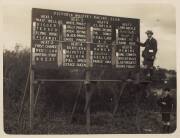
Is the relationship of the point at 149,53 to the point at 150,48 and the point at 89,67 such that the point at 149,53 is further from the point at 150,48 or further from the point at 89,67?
the point at 89,67

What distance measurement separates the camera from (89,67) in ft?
5.93

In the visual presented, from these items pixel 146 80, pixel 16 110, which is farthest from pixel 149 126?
pixel 16 110

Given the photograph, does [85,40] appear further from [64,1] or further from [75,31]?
[64,1]

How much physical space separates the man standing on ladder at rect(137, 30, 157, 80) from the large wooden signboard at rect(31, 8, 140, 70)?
0.03 m

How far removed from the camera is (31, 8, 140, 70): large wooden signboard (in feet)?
5.80

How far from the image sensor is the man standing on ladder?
6.08 ft

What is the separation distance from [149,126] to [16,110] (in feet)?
1.94

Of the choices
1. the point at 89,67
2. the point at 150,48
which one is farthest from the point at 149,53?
the point at 89,67

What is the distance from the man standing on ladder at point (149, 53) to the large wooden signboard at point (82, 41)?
0.03 m

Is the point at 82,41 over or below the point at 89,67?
over

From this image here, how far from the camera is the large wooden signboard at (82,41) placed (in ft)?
5.80

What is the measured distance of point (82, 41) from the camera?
1800 millimetres

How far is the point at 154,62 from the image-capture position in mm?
1860

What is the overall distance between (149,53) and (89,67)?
28 cm
